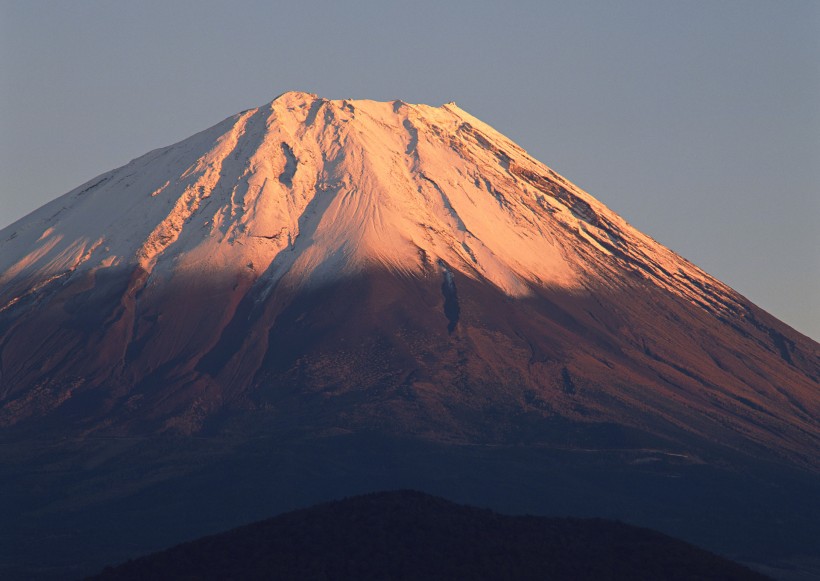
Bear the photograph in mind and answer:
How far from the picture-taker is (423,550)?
91.6m

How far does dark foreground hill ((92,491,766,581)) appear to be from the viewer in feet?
294

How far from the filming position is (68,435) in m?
182

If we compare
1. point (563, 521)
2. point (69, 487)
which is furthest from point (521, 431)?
point (563, 521)

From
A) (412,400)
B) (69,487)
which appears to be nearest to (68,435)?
(69,487)

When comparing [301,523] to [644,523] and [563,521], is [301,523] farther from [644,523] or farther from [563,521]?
[644,523]

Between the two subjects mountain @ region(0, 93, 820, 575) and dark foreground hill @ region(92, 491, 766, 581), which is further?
mountain @ region(0, 93, 820, 575)

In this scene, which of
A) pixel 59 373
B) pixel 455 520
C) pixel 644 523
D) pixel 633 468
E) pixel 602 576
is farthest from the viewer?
pixel 59 373

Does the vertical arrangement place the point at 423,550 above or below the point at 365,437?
above

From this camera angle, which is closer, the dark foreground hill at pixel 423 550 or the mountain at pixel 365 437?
the dark foreground hill at pixel 423 550

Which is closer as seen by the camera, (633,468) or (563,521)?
(563,521)

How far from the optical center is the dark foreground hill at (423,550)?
294ft

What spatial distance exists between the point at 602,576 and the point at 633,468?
92.4m

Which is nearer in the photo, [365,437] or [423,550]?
[423,550]

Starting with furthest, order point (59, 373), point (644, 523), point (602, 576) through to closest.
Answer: point (59, 373)
point (644, 523)
point (602, 576)
